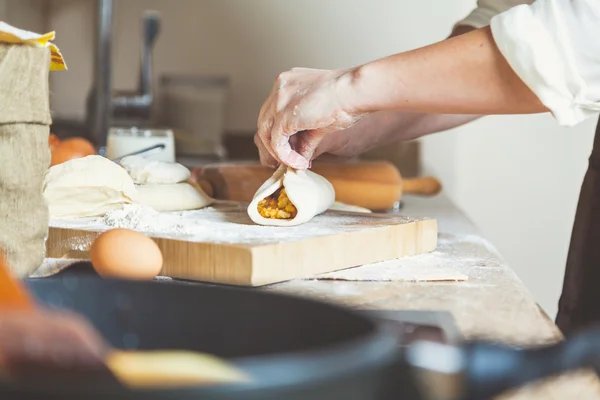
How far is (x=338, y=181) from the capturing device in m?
1.52

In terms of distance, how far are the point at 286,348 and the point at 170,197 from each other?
0.84m

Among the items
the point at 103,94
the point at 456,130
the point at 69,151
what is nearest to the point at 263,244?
the point at 69,151

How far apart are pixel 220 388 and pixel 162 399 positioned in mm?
22

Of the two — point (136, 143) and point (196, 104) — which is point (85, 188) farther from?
point (196, 104)

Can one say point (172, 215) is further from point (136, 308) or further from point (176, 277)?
point (136, 308)

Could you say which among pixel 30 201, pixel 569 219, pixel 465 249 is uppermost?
pixel 30 201

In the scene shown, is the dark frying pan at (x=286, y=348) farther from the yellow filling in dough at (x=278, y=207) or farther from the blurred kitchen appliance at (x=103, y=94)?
the blurred kitchen appliance at (x=103, y=94)

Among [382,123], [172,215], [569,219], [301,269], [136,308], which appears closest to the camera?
[136,308]

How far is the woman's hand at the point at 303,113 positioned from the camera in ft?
3.64

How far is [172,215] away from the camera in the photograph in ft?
3.93

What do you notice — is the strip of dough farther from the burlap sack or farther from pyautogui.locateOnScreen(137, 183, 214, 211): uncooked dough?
the burlap sack

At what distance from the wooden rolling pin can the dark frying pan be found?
39.0 inches

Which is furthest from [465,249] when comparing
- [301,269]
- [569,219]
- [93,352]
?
[569,219]

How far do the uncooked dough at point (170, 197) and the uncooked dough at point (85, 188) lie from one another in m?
0.06
